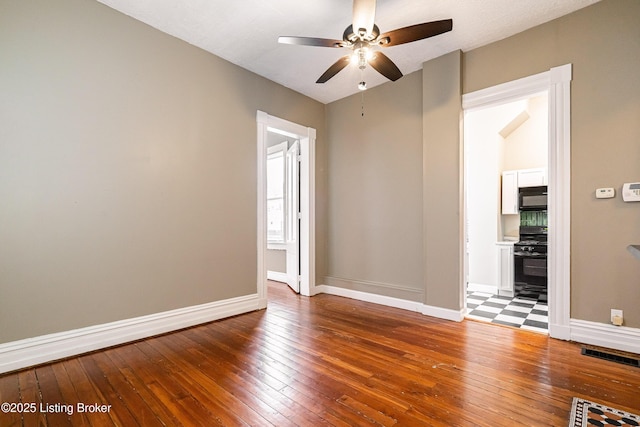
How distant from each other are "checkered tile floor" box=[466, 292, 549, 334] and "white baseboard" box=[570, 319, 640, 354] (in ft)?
1.12

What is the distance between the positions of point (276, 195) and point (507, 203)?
166 inches

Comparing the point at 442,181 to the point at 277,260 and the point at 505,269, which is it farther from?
the point at 277,260

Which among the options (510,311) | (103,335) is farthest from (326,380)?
(510,311)

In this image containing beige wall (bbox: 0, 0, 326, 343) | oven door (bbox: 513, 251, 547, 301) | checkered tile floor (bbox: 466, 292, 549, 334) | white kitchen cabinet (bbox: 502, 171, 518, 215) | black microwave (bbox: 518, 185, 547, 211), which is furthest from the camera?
white kitchen cabinet (bbox: 502, 171, 518, 215)

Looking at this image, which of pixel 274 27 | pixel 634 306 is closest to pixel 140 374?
pixel 274 27

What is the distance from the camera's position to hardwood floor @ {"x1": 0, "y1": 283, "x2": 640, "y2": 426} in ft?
5.55

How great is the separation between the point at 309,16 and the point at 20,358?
12.3 feet

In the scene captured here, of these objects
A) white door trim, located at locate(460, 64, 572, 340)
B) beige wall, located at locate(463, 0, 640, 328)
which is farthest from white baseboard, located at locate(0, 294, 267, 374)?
beige wall, located at locate(463, 0, 640, 328)

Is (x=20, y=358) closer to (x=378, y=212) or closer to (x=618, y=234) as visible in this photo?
(x=378, y=212)

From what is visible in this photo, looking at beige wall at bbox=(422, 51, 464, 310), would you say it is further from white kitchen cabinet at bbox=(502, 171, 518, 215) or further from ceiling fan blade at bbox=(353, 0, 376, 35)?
white kitchen cabinet at bbox=(502, 171, 518, 215)

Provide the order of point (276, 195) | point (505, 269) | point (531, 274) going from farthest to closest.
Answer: point (276, 195), point (505, 269), point (531, 274)

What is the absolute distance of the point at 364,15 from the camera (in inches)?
83.6

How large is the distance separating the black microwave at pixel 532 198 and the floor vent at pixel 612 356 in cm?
279

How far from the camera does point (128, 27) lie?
283 cm
